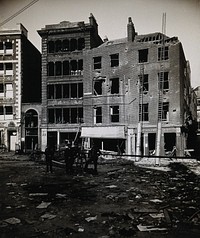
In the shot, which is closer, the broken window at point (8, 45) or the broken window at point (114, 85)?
the broken window at point (114, 85)

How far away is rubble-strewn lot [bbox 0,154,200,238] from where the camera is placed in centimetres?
512

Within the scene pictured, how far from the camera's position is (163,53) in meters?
23.2

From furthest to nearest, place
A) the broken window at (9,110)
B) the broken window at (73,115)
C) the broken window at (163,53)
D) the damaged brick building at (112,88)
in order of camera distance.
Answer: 1. the broken window at (9,110)
2. the broken window at (73,115)
3. the damaged brick building at (112,88)
4. the broken window at (163,53)

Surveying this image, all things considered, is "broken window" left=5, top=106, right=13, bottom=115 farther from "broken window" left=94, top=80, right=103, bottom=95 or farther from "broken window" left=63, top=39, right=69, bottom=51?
"broken window" left=94, top=80, right=103, bottom=95

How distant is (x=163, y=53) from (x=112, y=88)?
5930 millimetres

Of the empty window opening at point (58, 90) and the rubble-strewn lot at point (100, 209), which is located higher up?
the empty window opening at point (58, 90)

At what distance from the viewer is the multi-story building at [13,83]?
1070 inches

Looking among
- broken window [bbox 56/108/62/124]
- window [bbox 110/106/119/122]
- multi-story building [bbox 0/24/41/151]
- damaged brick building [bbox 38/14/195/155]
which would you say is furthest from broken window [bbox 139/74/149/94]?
multi-story building [bbox 0/24/41/151]

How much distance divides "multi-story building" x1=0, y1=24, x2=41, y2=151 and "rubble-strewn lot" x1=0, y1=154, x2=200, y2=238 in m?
17.7

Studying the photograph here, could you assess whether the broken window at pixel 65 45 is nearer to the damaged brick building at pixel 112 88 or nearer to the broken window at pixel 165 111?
the damaged brick building at pixel 112 88

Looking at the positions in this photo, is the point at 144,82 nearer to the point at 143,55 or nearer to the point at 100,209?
the point at 143,55

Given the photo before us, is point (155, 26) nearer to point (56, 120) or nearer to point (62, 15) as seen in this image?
point (62, 15)

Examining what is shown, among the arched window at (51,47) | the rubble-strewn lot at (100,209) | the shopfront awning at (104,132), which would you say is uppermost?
the arched window at (51,47)

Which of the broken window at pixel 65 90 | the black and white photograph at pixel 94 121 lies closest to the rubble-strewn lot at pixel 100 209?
the black and white photograph at pixel 94 121
